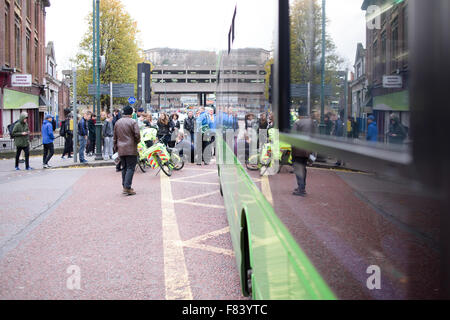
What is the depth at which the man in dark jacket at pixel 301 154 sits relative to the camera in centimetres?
161

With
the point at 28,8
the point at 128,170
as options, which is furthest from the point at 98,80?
the point at 28,8

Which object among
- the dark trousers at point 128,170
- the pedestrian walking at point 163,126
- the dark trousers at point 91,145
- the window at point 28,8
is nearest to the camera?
the dark trousers at point 128,170

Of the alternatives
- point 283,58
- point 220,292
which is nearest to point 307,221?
point 283,58

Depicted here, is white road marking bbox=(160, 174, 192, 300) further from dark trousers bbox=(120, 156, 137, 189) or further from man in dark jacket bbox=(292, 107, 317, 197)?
man in dark jacket bbox=(292, 107, 317, 197)

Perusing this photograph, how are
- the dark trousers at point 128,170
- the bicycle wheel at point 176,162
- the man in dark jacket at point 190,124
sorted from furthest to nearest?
Answer: the man in dark jacket at point 190,124 → the bicycle wheel at point 176,162 → the dark trousers at point 128,170

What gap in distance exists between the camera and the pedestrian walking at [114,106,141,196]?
9.88 metres

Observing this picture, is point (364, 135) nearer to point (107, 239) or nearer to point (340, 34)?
point (340, 34)

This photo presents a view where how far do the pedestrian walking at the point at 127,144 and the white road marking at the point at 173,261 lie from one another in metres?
1.57

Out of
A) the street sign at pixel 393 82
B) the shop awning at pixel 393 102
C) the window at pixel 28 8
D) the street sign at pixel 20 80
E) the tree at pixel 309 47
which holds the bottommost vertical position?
the shop awning at pixel 393 102

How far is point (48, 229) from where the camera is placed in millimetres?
6910

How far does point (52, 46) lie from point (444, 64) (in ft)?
217

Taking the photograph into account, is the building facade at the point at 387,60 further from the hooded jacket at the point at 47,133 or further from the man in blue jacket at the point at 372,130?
the hooded jacket at the point at 47,133

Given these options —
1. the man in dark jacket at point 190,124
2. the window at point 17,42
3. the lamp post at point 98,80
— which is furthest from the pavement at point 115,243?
the window at point 17,42

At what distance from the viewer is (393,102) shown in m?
1.06
